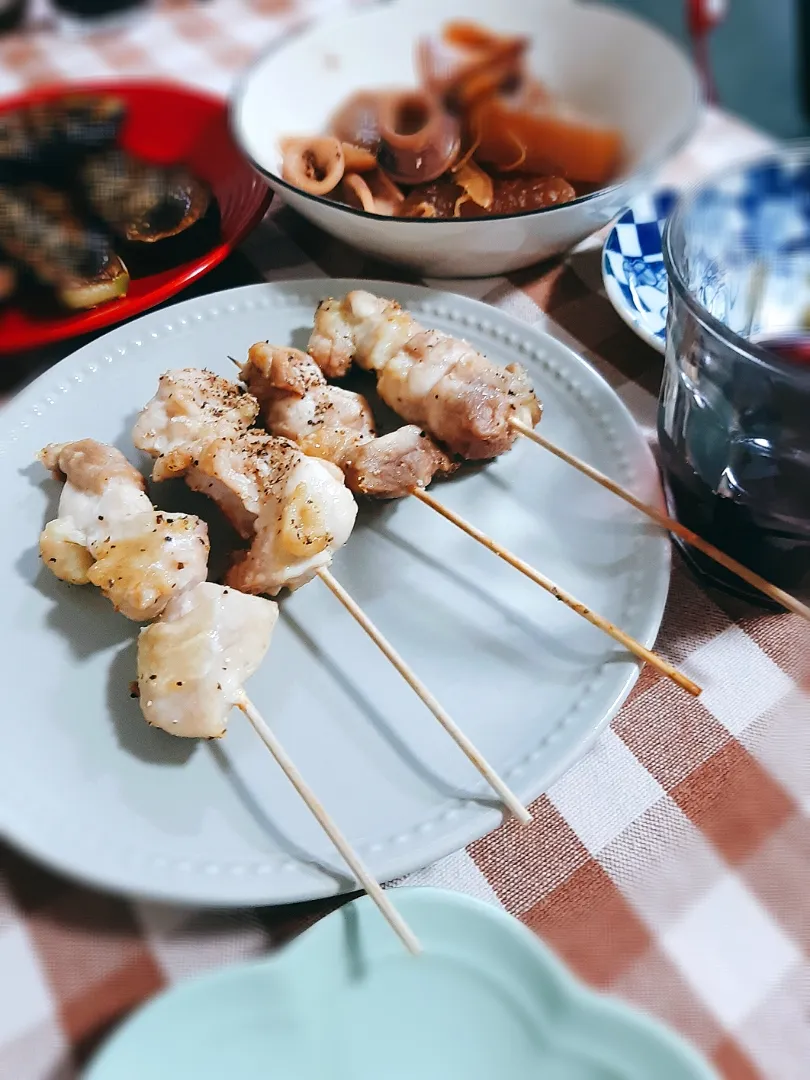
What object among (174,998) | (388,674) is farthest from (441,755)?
(174,998)

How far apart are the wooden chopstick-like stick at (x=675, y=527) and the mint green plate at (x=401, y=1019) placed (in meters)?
0.51

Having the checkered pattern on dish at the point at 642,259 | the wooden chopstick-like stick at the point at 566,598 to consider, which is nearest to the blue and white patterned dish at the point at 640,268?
the checkered pattern on dish at the point at 642,259

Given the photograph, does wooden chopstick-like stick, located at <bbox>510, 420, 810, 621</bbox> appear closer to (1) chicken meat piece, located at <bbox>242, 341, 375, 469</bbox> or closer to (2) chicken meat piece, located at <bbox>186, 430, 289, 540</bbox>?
(1) chicken meat piece, located at <bbox>242, 341, 375, 469</bbox>

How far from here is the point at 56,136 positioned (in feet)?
5.87

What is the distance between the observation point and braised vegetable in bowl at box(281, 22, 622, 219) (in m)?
1.56

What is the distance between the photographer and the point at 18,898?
2.94 ft

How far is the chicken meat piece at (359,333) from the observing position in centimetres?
132

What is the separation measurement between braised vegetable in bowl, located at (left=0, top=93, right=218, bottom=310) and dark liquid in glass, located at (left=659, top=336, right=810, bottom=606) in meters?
1.01

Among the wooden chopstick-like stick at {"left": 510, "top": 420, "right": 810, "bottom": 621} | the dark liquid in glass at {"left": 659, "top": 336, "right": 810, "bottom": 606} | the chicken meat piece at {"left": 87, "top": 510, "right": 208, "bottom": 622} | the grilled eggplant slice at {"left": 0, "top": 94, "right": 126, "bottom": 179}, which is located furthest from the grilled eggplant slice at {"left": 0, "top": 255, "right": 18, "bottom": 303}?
the dark liquid in glass at {"left": 659, "top": 336, "right": 810, "bottom": 606}

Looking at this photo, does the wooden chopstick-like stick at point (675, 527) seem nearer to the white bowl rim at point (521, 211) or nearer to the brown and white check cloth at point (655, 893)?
the brown and white check cloth at point (655, 893)

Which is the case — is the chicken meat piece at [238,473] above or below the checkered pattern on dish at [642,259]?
below

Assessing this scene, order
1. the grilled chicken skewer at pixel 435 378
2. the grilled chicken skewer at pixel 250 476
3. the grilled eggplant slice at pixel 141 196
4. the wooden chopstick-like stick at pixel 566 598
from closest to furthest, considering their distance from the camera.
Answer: the wooden chopstick-like stick at pixel 566 598
the grilled chicken skewer at pixel 250 476
the grilled chicken skewer at pixel 435 378
the grilled eggplant slice at pixel 141 196

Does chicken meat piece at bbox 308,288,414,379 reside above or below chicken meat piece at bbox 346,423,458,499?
above

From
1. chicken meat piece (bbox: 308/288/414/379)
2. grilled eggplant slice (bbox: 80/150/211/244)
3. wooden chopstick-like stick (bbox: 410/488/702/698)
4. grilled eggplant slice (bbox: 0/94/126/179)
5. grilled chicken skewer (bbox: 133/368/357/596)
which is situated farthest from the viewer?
grilled eggplant slice (bbox: 0/94/126/179)
